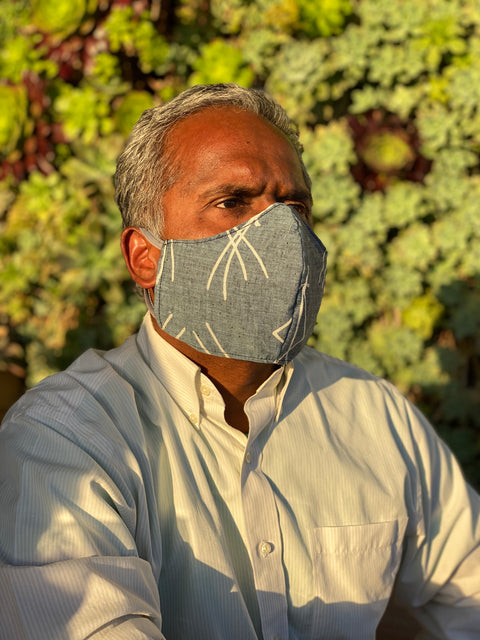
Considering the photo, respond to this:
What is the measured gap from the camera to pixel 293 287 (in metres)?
1.73

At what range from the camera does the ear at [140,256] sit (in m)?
1.94

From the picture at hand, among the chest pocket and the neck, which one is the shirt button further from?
the neck

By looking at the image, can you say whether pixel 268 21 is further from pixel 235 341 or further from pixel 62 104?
pixel 235 341

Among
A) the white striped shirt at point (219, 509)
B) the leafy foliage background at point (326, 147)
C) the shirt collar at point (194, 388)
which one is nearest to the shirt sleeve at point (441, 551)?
the white striped shirt at point (219, 509)

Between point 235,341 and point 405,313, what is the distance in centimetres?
185

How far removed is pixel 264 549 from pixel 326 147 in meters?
2.15

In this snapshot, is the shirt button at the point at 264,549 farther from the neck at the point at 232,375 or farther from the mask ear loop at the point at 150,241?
the mask ear loop at the point at 150,241

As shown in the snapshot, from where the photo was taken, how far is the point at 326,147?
3.39m

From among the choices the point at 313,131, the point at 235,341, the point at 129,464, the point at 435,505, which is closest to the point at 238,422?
the point at 235,341

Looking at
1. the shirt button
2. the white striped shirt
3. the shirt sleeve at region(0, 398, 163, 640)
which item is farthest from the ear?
the shirt button

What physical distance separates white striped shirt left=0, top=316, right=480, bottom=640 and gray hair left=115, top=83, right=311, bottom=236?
1.02 feet

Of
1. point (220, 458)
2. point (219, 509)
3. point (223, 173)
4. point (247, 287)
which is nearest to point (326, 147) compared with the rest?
point (223, 173)

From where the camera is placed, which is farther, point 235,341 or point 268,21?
point 268,21

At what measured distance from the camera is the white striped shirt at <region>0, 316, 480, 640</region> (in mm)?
1403
